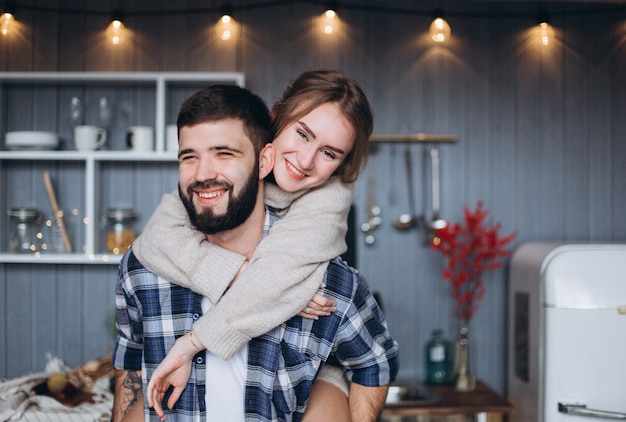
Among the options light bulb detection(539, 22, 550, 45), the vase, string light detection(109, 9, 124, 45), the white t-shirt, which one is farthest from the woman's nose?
light bulb detection(539, 22, 550, 45)

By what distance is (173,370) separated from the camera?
1.38 meters

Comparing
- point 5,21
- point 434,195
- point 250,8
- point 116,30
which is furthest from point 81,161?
point 434,195

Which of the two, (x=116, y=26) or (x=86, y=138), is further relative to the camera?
(x=116, y=26)

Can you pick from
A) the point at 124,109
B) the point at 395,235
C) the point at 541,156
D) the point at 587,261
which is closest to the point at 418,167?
the point at 395,235

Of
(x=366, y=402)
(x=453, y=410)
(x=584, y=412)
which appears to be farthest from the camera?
(x=453, y=410)

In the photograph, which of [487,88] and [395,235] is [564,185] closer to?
[487,88]

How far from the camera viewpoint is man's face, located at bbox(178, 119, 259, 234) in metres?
1.41

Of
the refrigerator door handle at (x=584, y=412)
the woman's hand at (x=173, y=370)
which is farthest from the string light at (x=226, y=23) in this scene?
the refrigerator door handle at (x=584, y=412)

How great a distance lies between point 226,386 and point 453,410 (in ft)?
5.41

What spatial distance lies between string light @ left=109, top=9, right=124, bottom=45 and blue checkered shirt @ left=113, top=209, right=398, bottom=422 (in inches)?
79.1

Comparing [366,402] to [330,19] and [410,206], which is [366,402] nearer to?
[410,206]

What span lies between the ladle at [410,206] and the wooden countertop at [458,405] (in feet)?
2.84

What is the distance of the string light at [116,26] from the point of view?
3.21 m

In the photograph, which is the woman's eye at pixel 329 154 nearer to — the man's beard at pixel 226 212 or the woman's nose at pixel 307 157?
the woman's nose at pixel 307 157
